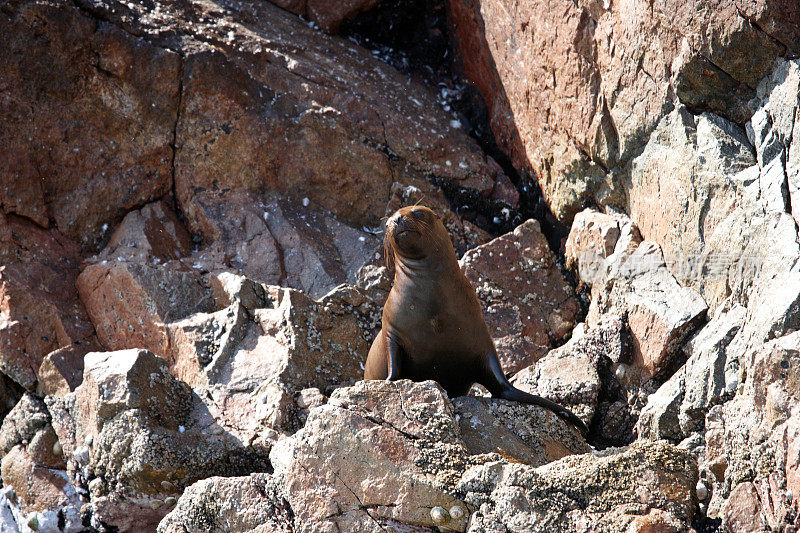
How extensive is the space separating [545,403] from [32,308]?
4021 mm

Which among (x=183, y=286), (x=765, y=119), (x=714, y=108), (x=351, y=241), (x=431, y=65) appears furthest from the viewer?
(x=431, y=65)

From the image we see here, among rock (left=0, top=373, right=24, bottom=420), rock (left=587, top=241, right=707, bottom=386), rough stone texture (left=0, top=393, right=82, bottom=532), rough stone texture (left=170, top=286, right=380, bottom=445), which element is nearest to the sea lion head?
rough stone texture (left=170, top=286, right=380, bottom=445)

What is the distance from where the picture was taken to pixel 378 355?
511 cm

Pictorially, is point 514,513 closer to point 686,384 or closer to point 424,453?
point 424,453

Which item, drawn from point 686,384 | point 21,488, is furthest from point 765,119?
point 21,488

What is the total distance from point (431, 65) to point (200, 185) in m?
2.83

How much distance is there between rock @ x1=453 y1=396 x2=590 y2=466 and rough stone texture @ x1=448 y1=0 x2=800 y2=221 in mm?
2032

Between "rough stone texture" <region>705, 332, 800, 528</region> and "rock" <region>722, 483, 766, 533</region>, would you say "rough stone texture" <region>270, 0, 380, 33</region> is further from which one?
"rock" <region>722, 483, 766, 533</region>

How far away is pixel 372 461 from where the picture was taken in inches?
142

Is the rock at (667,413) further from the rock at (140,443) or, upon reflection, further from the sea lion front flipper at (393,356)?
the rock at (140,443)

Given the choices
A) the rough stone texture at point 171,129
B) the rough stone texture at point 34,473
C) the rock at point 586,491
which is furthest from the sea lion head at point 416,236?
the rough stone texture at point 34,473

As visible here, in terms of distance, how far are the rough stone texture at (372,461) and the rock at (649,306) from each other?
5.40 feet

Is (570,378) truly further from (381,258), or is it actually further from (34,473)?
(34,473)

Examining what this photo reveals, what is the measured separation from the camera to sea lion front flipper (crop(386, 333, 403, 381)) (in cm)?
477
